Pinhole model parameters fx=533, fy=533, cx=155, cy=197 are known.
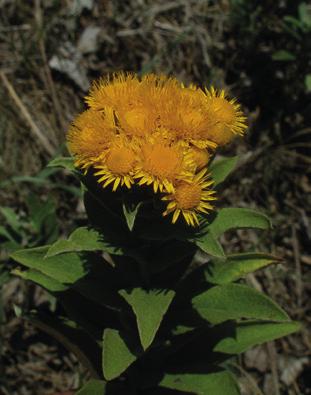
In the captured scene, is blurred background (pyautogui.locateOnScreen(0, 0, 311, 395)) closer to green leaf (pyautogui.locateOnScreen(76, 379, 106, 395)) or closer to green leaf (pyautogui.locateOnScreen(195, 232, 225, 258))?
green leaf (pyautogui.locateOnScreen(76, 379, 106, 395))

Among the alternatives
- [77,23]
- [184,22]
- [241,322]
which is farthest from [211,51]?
[241,322]

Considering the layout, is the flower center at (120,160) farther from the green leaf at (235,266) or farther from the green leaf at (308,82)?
the green leaf at (308,82)

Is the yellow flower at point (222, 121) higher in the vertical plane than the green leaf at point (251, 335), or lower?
higher

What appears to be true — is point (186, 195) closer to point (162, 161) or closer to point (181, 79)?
point (162, 161)

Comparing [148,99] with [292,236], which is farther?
[292,236]

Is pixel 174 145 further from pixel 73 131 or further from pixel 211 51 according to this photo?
pixel 211 51

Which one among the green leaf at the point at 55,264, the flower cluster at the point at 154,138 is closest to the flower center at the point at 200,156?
the flower cluster at the point at 154,138
